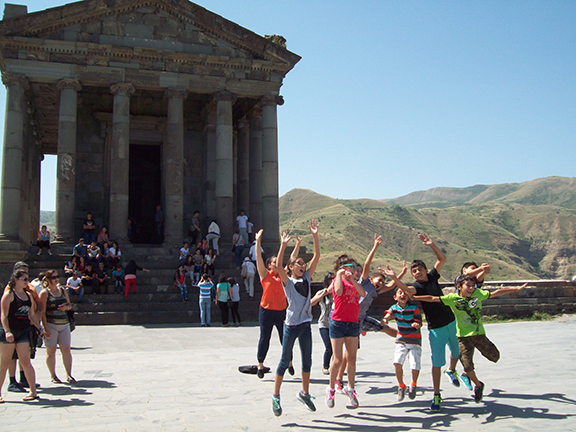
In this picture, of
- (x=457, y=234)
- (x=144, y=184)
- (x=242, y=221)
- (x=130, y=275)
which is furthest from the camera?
(x=457, y=234)

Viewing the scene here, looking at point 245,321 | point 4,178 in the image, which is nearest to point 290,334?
point 245,321

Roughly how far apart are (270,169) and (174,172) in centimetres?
381

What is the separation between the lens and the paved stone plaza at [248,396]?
5.90 meters

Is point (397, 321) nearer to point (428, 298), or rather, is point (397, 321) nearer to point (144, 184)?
point (428, 298)

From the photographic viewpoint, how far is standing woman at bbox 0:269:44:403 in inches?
280

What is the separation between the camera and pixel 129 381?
8.21 metres

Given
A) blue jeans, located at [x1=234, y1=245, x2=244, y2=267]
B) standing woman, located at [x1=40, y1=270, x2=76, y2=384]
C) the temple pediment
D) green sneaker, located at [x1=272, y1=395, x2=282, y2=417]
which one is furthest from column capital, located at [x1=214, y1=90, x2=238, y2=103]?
green sneaker, located at [x1=272, y1=395, x2=282, y2=417]

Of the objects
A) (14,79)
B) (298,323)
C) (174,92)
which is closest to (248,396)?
(298,323)

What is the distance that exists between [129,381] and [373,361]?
4.29m

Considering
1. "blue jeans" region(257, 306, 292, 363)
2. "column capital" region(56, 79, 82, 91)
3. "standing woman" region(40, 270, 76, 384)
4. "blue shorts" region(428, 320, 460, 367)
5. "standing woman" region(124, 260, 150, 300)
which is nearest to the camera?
"blue shorts" region(428, 320, 460, 367)

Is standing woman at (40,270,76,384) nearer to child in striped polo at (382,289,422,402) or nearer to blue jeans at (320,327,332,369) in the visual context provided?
blue jeans at (320,327,332,369)

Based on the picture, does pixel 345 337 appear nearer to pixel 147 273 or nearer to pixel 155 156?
pixel 147 273

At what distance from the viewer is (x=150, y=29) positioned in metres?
21.4

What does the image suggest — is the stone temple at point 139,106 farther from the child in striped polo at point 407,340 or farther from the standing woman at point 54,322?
the child in striped polo at point 407,340
